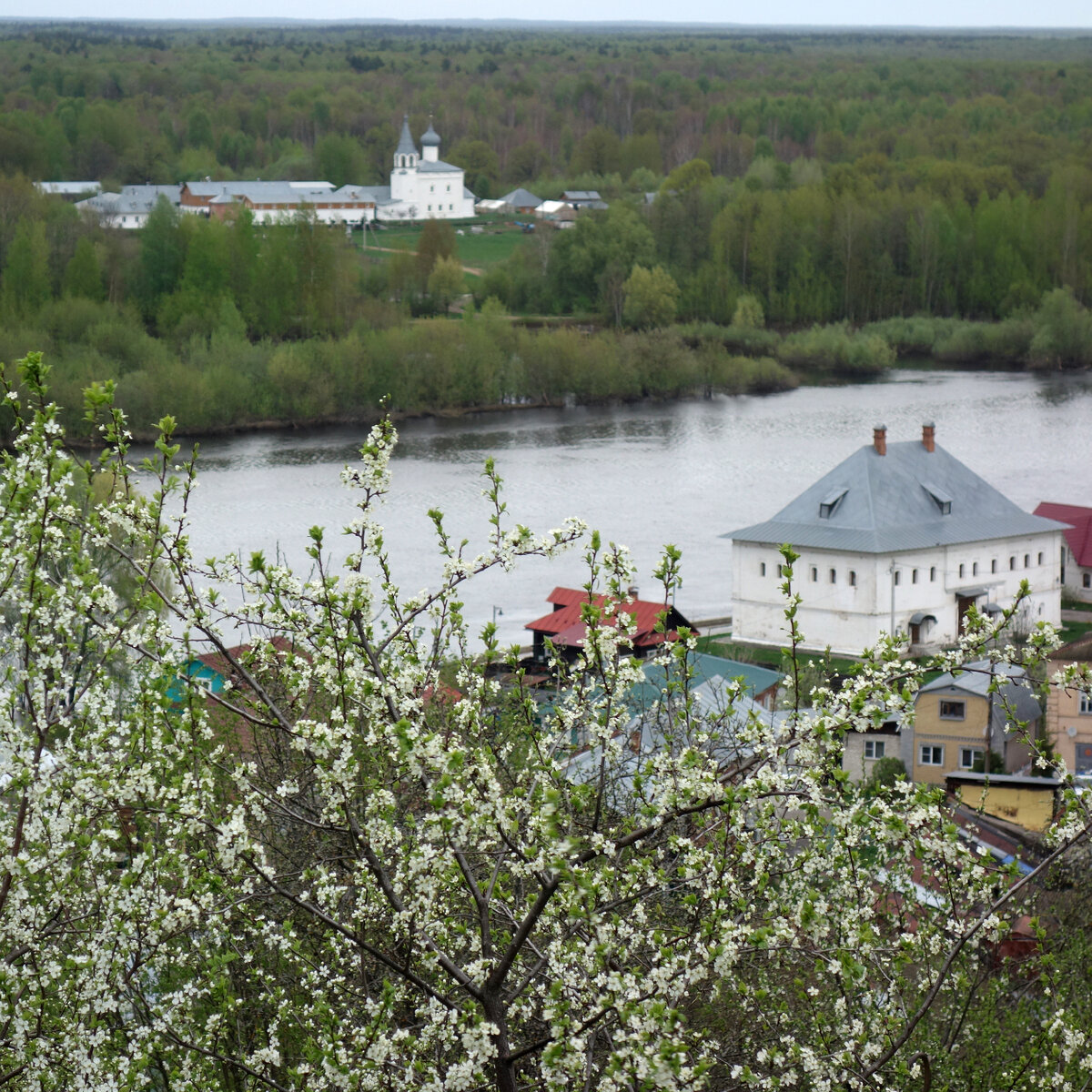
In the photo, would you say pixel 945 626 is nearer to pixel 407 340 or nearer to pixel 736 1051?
pixel 736 1051

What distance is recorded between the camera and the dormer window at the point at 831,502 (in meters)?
15.9

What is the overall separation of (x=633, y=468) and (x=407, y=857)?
2049 centimetres

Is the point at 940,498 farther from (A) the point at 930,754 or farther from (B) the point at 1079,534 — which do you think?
(A) the point at 930,754

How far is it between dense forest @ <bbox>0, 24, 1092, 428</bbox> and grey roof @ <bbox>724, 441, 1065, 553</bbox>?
13.9 m

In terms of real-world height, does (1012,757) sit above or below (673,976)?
below

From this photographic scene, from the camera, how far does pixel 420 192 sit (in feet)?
184

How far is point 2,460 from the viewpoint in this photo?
302cm

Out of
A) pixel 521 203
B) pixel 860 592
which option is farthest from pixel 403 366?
pixel 521 203

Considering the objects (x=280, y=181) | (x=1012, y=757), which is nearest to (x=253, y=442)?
(x=1012, y=757)

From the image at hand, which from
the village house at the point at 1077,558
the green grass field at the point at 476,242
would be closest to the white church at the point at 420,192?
the green grass field at the point at 476,242

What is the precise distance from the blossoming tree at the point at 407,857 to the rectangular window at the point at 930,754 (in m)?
7.99

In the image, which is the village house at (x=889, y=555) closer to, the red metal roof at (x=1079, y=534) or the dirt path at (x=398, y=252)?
the red metal roof at (x=1079, y=534)

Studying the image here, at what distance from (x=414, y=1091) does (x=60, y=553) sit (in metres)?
1.14

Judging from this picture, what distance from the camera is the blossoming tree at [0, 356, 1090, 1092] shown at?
8.73 ft
